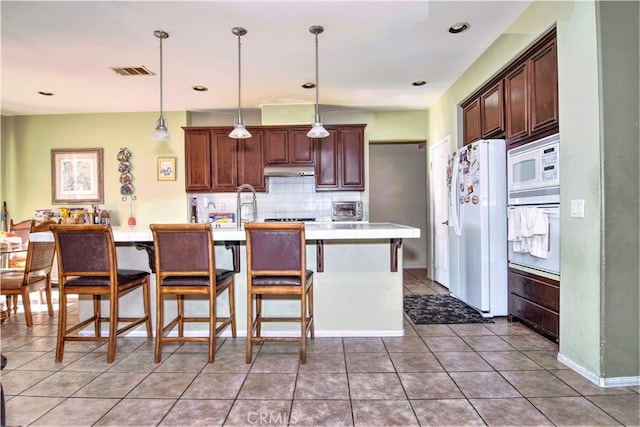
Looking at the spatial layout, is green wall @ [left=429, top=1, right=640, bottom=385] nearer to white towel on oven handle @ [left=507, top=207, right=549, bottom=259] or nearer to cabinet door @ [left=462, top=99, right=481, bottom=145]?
white towel on oven handle @ [left=507, top=207, right=549, bottom=259]

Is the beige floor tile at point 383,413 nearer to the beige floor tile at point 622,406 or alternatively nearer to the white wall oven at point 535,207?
the beige floor tile at point 622,406

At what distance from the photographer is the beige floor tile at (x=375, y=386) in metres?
1.92

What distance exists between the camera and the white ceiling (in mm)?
2668

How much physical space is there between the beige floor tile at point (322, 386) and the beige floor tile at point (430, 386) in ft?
1.19

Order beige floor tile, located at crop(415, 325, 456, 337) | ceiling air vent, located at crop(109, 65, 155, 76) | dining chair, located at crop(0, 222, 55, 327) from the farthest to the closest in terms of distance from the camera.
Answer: ceiling air vent, located at crop(109, 65, 155, 76) < dining chair, located at crop(0, 222, 55, 327) < beige floor tile, located at crop(415, 325, 456, 337)

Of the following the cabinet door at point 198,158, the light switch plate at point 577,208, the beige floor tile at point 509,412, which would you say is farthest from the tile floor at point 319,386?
the cabinet door at point 198,158

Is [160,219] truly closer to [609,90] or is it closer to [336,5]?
[336,5]

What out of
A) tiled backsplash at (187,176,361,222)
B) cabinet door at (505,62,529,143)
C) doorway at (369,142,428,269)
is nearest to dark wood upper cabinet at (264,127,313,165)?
tiled backsplash at (187,176,361,222)

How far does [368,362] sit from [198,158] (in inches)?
151

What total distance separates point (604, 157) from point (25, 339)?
14.4ft

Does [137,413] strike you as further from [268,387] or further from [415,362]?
[415,362]

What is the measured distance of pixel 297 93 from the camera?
15.0 ft

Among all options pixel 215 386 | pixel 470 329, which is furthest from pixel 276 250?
pixel 470 329

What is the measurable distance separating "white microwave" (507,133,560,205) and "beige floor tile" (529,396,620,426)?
1358mm
